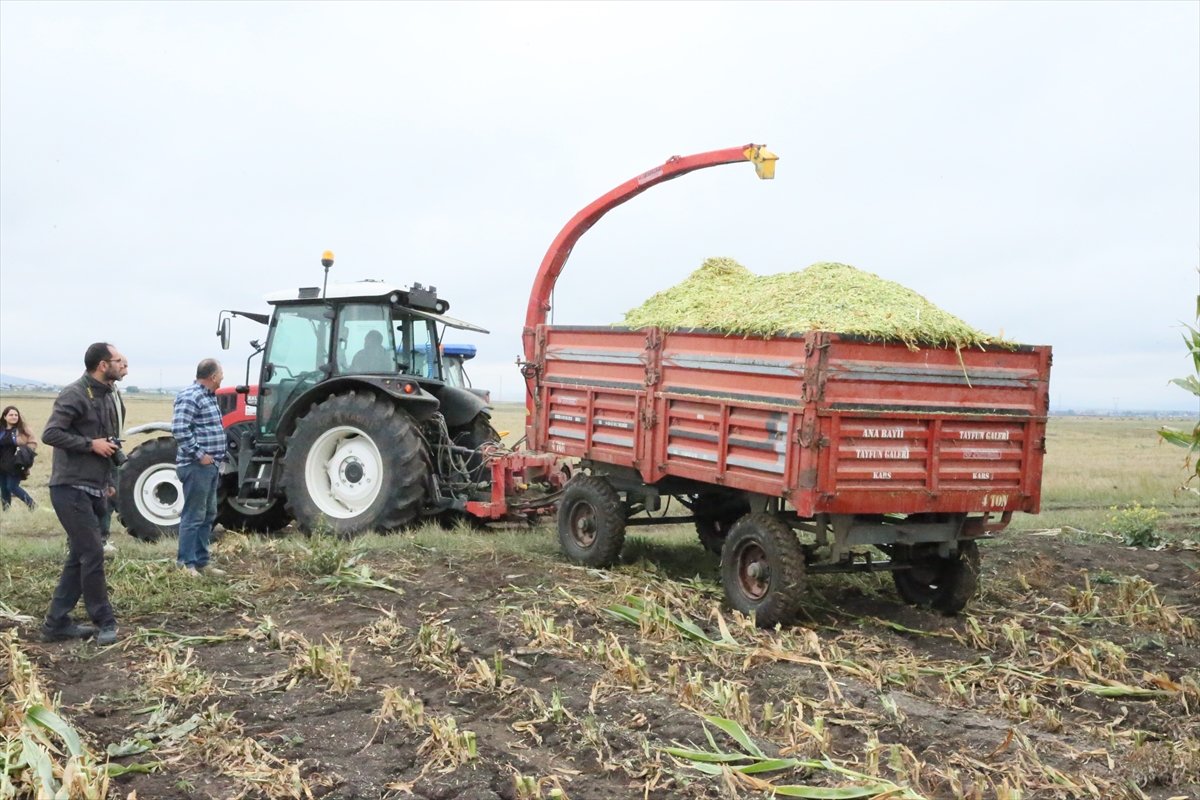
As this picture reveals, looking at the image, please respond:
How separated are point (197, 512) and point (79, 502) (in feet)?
5.54

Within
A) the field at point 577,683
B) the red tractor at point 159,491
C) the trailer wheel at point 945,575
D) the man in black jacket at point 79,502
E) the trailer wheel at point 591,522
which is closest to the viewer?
the field at point 577,683

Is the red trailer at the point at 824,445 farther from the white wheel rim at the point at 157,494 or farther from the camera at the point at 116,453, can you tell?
the white wheel rim at the point at 157,494

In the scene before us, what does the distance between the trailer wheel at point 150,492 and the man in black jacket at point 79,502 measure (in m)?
4.46

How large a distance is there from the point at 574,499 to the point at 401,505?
1675 mm

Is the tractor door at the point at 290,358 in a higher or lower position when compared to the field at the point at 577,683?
higher

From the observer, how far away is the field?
442cm

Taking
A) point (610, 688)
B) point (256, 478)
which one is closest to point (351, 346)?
point (256, 478)

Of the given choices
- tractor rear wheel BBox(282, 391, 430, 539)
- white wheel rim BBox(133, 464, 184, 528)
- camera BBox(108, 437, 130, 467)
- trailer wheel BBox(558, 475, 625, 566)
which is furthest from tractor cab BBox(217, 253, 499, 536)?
camera BBox(108, 437, 130, 467)

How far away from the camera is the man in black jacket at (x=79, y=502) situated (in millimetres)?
6531

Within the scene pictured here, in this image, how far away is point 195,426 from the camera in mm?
8352

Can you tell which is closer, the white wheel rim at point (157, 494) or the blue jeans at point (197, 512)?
the blue jeans at point (197, 512)

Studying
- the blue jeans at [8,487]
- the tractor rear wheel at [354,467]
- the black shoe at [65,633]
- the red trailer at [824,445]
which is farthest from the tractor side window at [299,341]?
the blue jeans at [8,487]

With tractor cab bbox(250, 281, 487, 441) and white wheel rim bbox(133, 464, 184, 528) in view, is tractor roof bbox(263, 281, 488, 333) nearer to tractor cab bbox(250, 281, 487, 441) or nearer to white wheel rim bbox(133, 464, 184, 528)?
tractor cab bbox(250, 281, 487, 441)

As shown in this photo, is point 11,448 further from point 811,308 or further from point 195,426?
point 811,308
